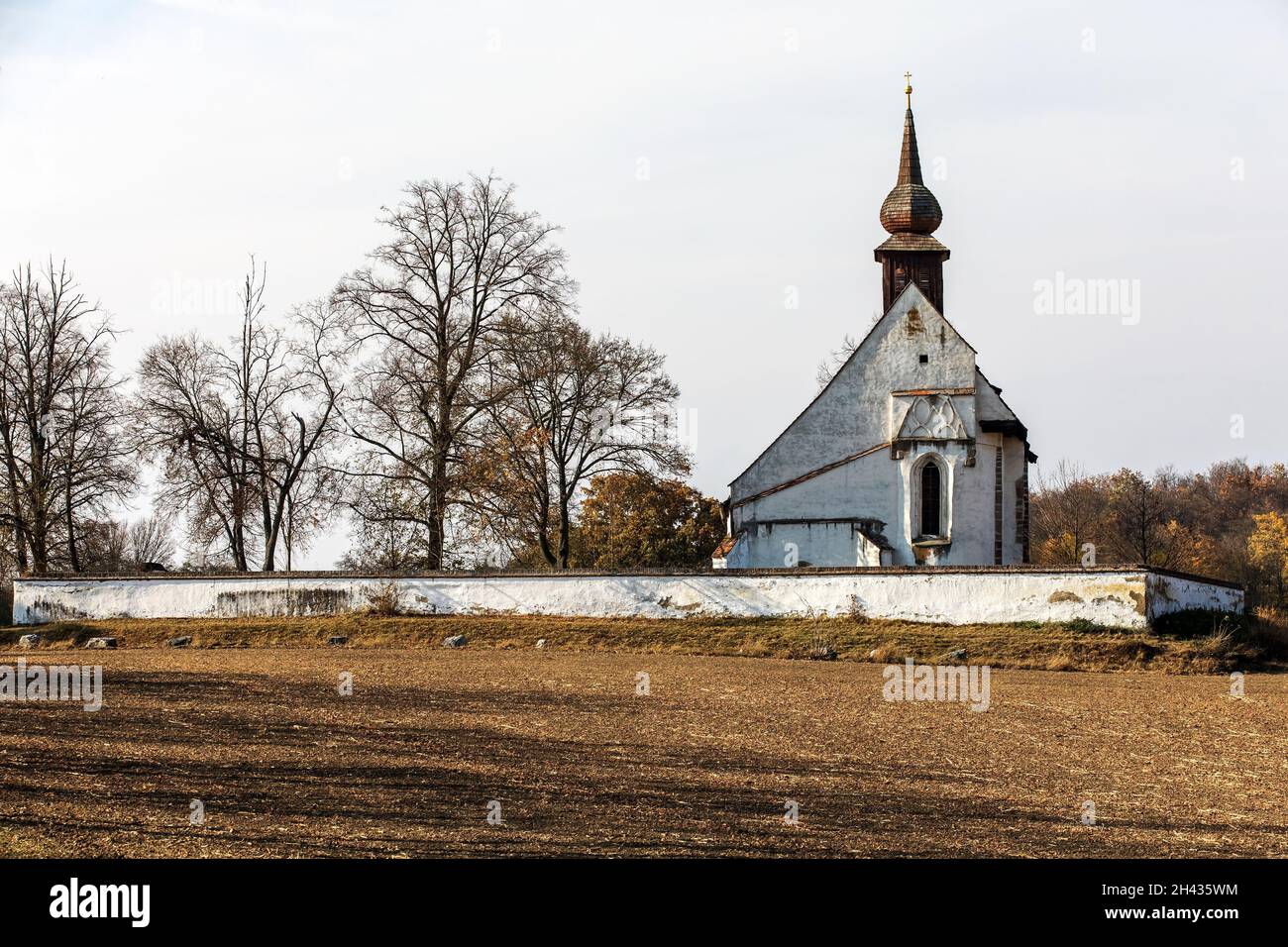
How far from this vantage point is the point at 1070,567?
32.4 metres

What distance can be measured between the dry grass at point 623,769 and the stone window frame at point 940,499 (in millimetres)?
16484

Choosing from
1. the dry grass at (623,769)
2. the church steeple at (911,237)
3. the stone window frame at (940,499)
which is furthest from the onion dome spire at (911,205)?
the dry grass at (623,769)

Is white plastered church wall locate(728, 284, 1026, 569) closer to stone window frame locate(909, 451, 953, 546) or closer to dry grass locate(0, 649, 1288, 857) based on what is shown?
stone window frame locate(909, 451, 953, 546)

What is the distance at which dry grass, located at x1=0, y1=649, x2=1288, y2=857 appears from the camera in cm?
1195

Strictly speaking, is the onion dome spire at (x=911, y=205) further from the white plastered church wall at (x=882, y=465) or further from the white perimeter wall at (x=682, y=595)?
the white perimeter wall at (x=682, y=595)

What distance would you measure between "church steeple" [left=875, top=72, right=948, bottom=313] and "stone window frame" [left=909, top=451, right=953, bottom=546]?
6.73 metres

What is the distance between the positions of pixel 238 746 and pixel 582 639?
1730 cm

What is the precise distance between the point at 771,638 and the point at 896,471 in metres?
11.8

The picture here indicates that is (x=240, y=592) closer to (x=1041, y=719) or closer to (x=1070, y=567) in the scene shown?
(x=1070, y=567)

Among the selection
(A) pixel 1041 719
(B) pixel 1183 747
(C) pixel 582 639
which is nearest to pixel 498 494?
(C) pixel 582 639

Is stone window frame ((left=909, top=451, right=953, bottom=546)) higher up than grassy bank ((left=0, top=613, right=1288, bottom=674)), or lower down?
higher up

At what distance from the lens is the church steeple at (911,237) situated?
157ft
